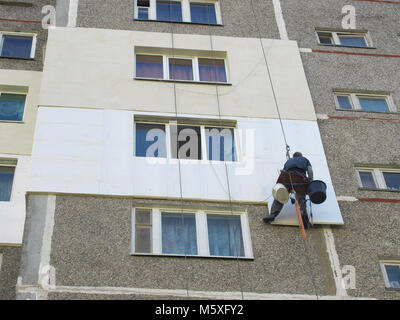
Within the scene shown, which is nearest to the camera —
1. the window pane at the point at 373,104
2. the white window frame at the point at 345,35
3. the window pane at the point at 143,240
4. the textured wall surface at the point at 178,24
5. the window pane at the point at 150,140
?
the window pane at the point at 143,240

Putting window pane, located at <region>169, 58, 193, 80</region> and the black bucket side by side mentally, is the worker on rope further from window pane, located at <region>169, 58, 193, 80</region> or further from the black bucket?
window pane, located at <region>169, 58, 193, 80</region>

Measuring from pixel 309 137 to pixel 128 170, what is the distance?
4451 mm

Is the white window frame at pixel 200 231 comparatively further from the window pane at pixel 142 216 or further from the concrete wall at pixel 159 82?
the concrete wall at pixel 159 82

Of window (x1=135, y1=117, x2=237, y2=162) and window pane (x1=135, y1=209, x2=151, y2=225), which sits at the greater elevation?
window (x1=135, y1=117, x2=237, y2=162)

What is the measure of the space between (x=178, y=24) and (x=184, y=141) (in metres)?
4.59

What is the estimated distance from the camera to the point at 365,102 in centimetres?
1711

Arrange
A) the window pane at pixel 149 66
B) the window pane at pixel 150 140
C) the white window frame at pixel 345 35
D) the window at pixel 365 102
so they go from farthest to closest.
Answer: the white window frame at pixel 345 35
the window at pixel 365 102
the window pane at pixel 149 66
the window pane at pixel 150 140

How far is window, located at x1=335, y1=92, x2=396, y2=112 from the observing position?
16.8 m

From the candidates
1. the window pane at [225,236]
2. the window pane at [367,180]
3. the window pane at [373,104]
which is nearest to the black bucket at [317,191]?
the window pane at [225,236]

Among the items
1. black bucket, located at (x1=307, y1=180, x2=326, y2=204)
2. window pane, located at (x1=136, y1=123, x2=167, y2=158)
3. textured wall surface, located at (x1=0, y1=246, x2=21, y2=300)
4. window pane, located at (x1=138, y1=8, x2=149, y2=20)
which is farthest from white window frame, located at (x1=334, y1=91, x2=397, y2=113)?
textured wall surface, located at (x1=0, y1=246, x2=21, y2=300)

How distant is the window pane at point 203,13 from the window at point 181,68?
1861 mm

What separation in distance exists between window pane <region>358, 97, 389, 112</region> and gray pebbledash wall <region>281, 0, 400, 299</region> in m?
0.29

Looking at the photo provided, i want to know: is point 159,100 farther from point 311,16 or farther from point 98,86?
point 311,16

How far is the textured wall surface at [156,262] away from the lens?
12.1 m
